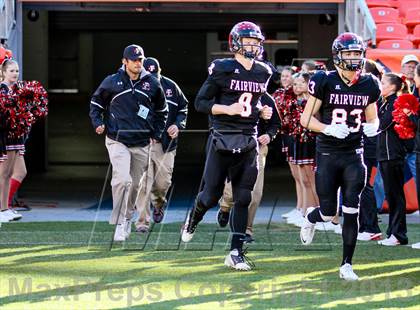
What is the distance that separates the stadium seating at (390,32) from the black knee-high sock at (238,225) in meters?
6.46

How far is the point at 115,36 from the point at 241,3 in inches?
694

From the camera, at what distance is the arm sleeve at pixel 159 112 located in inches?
385

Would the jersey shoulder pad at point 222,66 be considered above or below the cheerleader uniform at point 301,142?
above

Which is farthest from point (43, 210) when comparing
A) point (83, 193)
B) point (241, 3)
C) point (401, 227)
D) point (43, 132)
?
point (43, 132)

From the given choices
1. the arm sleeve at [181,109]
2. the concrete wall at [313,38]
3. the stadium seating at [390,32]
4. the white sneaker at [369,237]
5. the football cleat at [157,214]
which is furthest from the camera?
the concrete wall at [313,38]

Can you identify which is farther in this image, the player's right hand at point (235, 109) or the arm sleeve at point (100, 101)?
the arm sleeve at point (100, 101)

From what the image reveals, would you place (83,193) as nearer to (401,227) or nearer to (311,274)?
(401,227)

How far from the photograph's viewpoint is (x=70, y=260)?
8.38m

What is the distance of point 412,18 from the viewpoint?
49.3 feet

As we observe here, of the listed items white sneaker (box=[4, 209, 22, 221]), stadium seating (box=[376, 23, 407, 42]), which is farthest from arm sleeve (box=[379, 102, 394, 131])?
stadium seating (box=[376, 23, 407, 42])

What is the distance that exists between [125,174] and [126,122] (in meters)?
0.49

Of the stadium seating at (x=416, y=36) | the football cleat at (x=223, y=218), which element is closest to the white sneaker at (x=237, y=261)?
the football cleat at (x=223, y=218)

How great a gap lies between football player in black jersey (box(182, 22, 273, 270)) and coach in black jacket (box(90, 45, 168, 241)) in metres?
1.63

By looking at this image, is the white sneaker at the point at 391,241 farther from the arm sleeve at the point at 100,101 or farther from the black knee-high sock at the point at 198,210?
the arm sleeve at the point at 100,101
